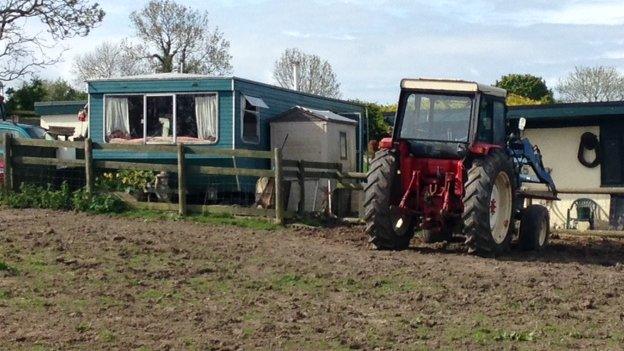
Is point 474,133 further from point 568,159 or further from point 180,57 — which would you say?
point 180,57

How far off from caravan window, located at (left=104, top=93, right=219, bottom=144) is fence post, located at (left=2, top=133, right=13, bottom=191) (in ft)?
7.20

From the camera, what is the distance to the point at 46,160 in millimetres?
17188

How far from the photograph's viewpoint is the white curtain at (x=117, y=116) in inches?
744

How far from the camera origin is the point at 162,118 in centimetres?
1866

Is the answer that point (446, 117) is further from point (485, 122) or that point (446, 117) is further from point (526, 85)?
point (526, 85)

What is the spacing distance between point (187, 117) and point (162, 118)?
50 centimetres

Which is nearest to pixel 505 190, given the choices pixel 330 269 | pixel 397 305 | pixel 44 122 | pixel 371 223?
pixel 371 223

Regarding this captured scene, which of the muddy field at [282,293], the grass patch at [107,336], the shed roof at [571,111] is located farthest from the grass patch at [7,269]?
the shed roof at [571,111]

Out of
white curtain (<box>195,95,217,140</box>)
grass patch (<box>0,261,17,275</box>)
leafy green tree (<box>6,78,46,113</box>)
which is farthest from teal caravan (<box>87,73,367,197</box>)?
leafy green tree (<box>6,78,46,113</box>)

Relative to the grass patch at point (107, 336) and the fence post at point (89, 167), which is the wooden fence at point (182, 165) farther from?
the grass patch at point (107, 336)

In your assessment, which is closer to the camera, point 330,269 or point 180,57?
point 330,269

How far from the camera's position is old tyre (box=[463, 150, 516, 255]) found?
41.8ft

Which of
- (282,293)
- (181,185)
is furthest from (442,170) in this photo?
(181,185)

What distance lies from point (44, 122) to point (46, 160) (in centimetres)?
1250
